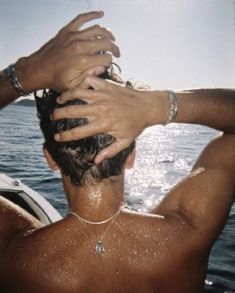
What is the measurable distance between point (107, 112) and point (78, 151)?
0.38m

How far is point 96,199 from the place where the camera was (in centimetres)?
167

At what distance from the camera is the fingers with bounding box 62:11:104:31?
5.17ft

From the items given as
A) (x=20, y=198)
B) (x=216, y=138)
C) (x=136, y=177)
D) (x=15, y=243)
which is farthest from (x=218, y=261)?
(x=136, y=177)

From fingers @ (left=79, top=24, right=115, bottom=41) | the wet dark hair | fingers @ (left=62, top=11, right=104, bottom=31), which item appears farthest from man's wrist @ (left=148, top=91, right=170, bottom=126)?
fingers @ (left=62, top=11, right=104, bottom=31)

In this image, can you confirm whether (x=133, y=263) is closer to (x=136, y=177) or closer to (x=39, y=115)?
(x=39, y=115)

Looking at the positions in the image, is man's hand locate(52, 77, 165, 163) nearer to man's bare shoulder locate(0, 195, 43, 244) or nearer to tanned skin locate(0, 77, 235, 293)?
tanned skin locate(0, 77, 235, 293)

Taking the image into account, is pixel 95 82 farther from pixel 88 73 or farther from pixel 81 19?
pixel 81 19

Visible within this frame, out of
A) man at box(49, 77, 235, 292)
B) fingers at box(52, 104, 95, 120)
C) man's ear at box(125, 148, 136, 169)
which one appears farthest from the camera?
man's ear at box(125, 148, 136, 169)

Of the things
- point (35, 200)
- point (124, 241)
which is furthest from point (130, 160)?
point (35, 200)

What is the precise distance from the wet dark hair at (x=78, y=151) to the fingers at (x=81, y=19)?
294 mm

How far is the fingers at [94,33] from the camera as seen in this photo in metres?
1.49

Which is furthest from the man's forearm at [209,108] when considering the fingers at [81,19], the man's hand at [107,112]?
the fingers at [81,19]

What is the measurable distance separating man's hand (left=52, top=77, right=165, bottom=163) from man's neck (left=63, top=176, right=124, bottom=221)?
0.97 feet

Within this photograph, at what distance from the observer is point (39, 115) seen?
1.81m
